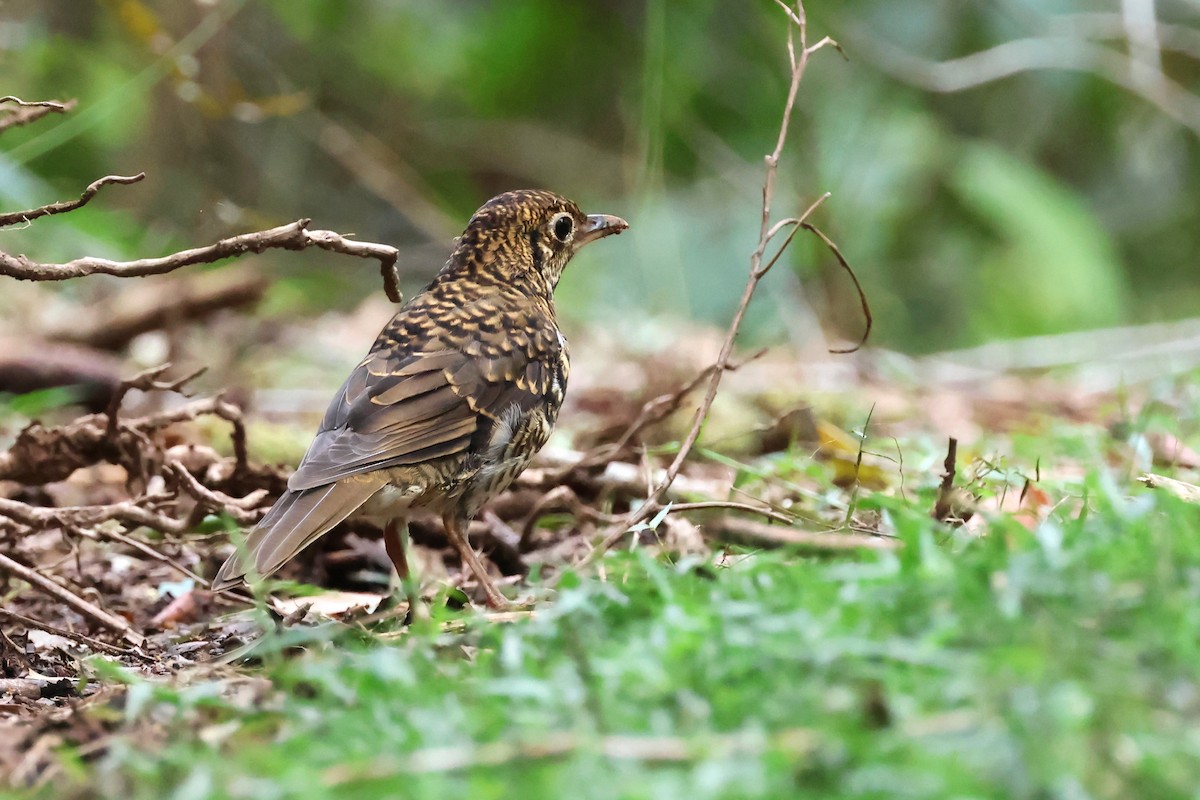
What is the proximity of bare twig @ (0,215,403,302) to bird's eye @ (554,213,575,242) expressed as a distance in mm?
1461

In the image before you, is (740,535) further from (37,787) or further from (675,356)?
(675,356)

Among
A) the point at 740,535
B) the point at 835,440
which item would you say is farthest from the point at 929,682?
the point at 835,440

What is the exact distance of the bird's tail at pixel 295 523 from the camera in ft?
9.18

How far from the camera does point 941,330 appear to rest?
32.3 feet

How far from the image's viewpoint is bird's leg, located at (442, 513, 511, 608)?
311 centimetres

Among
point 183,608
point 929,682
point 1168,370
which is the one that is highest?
point 1168,370

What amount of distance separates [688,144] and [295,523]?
686 cm

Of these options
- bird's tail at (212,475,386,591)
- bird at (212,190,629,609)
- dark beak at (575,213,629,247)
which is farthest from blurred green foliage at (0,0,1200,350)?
bird's tail at (212,475,386,591)

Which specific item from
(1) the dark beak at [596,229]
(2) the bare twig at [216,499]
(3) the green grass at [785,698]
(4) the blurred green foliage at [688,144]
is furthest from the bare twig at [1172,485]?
(4) the blurred green foliage at [688,144]

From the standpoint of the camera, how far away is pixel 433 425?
338 cm

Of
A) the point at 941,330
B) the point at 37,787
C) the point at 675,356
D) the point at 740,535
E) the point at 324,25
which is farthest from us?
the point at 324,25

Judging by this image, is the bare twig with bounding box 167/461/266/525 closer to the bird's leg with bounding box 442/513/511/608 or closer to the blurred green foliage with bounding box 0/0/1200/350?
the bird's leg with bounding box 442/513/511/608

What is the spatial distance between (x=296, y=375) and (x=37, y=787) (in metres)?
4.83

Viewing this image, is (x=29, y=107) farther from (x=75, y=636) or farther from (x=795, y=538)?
(x=795, y=538)
